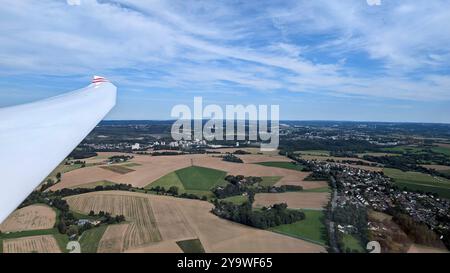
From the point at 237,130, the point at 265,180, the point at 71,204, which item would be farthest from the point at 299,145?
the point at 71,204

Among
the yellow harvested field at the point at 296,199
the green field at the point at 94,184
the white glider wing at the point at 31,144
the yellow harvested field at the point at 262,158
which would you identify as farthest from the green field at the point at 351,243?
the yellow harvested field at the point at 262,158

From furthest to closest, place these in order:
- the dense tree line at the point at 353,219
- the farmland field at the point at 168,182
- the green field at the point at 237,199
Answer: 1. the farmland field at the point at 168,182
2. the green field at the point at 237,199
3. the dense tree line at the point at 353,219

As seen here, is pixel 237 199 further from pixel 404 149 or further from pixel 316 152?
pixel 404 149

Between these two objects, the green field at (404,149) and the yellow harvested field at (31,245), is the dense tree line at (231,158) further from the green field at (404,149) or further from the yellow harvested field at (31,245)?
the green field at (404,149)

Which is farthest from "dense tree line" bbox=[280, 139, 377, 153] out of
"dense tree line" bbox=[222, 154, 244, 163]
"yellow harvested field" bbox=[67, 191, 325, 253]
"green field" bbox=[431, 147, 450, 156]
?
"yellow harvested field" bbox=[67, 191, 325, 253]

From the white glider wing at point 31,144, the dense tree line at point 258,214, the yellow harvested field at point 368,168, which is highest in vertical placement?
the white glider wing at point 31,144

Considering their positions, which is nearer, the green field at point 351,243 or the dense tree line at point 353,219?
the green field at point 351,243

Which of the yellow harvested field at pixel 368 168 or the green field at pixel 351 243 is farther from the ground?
the yellow harvested field at pixel 368 168

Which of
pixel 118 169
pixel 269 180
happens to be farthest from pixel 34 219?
pixel 269 180
